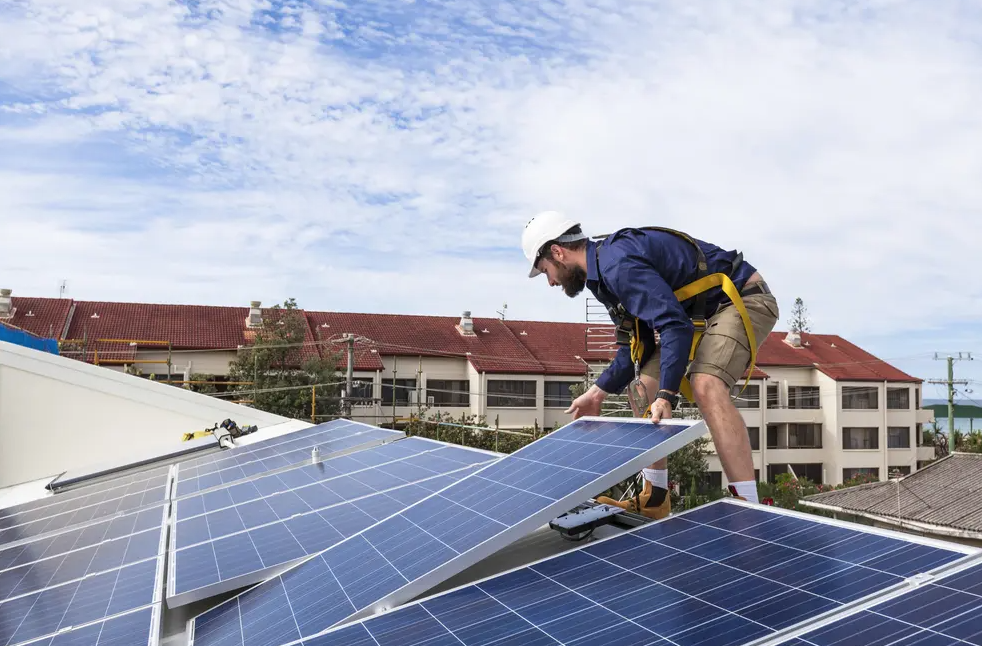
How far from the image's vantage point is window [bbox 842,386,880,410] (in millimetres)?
51625

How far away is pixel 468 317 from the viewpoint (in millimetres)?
46469

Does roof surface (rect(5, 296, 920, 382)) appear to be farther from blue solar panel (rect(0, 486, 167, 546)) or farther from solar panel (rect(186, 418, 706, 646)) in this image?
solar panel (rect(186, 418, 706, 646))

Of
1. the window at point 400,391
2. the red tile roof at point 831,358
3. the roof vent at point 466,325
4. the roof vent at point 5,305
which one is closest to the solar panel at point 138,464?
the window at point 400,391

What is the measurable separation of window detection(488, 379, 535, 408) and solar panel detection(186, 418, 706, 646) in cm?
3877

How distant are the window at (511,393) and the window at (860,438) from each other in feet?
78.4

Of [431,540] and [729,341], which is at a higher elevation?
[729,341]

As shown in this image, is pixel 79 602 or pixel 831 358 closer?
pixel 79 602

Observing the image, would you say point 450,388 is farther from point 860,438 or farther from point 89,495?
point 89,495

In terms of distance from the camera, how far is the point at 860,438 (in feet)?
172

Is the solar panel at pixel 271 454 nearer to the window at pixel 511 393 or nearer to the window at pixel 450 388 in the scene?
the window at pixel 511 393

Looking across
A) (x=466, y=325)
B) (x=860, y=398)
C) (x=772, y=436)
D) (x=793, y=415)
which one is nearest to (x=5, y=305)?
(x=466, y=325)

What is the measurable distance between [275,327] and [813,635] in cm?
3805

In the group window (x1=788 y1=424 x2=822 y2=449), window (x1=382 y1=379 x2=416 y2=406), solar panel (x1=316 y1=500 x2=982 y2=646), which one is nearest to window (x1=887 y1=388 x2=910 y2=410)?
window (x1=788 y1=424 x2=822 y2=449)

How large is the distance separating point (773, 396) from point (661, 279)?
50.4m
